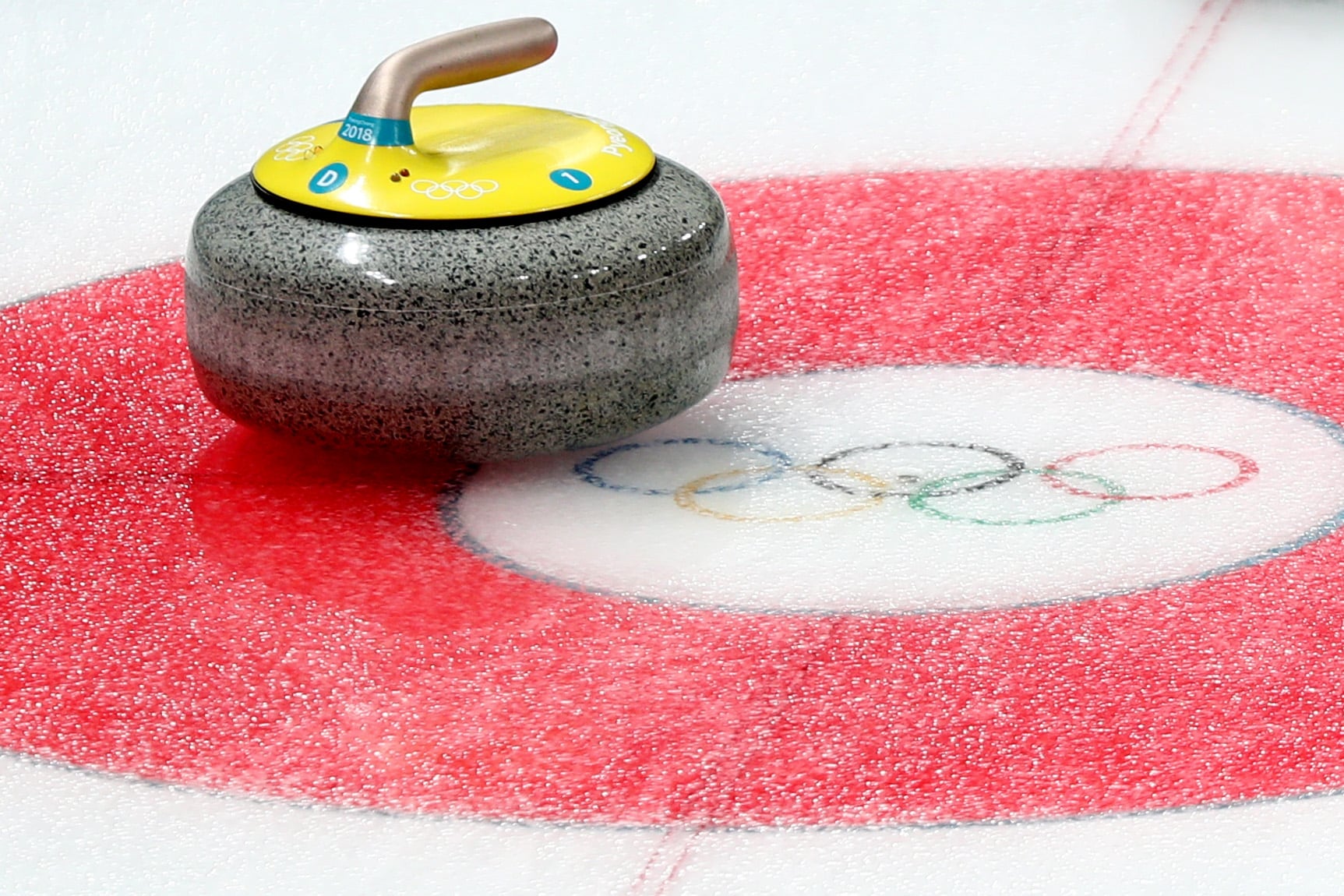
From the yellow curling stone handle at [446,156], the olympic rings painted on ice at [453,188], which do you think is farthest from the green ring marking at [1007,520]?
the olympic rings painted on ice at [453,188]

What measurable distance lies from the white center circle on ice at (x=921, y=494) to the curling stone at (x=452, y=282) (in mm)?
144

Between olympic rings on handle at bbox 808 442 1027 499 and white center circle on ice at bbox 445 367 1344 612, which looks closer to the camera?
white center circle on ice at bbox 445 367 1344 612

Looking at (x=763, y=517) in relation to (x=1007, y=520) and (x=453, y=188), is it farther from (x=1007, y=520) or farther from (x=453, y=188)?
(x=453, y=188)

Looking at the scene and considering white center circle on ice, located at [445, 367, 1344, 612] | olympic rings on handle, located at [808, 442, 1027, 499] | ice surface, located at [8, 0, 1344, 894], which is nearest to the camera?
ice surface, located at [8, 0, 1344, 894]

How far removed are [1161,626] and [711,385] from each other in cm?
72

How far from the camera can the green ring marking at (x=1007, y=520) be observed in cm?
249

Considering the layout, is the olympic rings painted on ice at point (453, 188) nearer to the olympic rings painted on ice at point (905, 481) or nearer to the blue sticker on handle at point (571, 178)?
the blue sticker on handle at point (571, 178)

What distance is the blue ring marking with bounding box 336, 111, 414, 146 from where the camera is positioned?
7.91ft

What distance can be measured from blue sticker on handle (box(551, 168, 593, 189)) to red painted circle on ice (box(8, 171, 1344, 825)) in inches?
18.3

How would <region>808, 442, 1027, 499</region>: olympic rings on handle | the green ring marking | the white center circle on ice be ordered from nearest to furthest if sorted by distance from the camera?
the white center circle on ice
the green ring marking
<region>808, 442, 1027, 499</region>: olympic rings on handle

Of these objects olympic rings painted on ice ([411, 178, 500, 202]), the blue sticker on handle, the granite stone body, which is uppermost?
the blue sticker on handle

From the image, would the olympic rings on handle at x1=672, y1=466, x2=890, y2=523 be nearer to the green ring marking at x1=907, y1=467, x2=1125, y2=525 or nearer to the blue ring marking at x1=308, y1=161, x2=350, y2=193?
the green ring marking at x1=907, y1=467, x2=1125, y2=525

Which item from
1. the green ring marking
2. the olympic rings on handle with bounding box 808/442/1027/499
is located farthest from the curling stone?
the green ring marking

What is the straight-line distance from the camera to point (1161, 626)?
7.23ft
